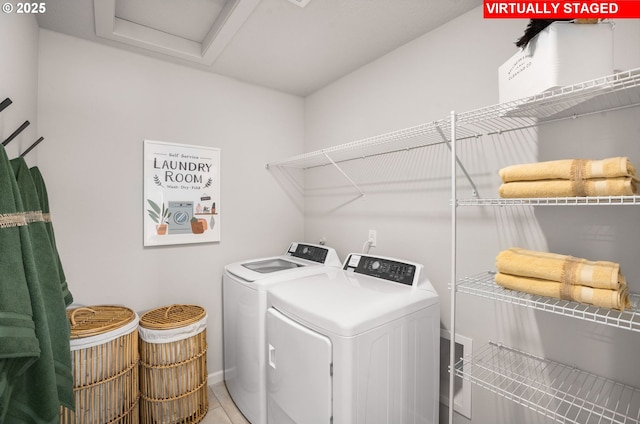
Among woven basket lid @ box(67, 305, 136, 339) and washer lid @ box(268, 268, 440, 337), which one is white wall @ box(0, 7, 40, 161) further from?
washer lid @ box(268, 268, 440, 337)

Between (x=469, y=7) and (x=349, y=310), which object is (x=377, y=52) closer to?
(x=469, y=7)

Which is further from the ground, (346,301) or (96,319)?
(346,301)

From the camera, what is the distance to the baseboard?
2.31 meters

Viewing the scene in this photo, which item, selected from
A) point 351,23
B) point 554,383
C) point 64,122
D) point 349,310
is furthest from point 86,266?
point 554,383

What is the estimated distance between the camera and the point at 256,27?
1761 mm

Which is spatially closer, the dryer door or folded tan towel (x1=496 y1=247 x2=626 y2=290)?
folded tan towel (x1=496 y1=247 x2=626 y2=290)

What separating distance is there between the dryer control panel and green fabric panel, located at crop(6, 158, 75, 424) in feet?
4.98

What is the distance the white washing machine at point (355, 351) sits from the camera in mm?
1216

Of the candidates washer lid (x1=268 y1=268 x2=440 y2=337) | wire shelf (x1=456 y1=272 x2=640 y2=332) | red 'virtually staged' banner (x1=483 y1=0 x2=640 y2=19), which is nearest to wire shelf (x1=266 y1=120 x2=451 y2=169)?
red 'virtually staged' banner (x1=483 y1=0 x2=640 y2=19)

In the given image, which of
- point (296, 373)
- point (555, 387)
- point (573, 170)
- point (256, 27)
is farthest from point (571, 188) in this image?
point (256, 27)

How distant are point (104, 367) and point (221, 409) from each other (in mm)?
870

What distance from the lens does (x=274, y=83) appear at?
2553 mm

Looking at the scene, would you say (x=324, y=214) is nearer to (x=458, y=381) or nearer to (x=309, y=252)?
(x=309, y=252)

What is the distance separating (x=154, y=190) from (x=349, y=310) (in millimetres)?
1658
